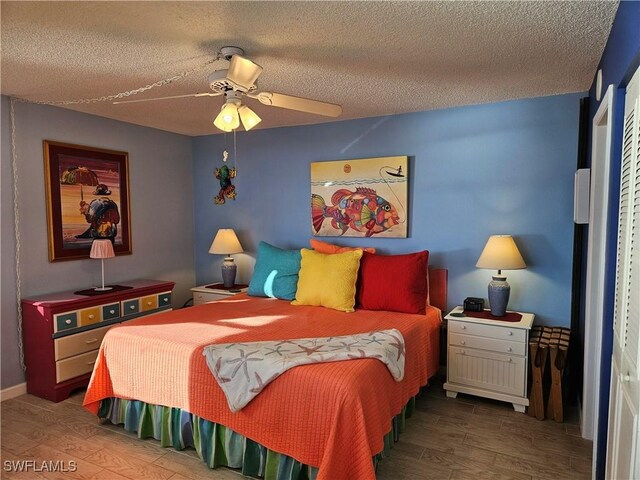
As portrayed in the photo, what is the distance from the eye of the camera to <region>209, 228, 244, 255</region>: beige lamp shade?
170 inches

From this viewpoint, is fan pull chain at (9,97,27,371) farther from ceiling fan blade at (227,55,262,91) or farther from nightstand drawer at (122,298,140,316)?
ceiling fan blade at (227,55,262,91)

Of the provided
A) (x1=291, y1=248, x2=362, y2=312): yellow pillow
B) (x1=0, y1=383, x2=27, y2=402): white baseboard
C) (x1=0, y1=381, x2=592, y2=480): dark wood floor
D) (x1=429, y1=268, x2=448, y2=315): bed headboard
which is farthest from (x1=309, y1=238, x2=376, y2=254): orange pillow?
(x1=0, y1=383, x2=27, y2=402): white baseboard

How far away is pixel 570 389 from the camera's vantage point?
3.04 meters

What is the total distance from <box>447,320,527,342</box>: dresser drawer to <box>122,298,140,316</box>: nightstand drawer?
273cm

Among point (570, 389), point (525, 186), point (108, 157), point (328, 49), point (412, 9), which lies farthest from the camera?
point (108, 157)

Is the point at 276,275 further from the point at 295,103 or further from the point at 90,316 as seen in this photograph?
the point at 295,103

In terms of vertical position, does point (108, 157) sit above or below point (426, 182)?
above

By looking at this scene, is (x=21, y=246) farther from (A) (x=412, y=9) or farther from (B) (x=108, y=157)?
(A) (x=412, y=9)

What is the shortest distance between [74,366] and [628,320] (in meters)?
A: 3.64

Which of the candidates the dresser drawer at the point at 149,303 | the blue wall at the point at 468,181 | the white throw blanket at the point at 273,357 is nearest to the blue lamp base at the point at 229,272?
the blue wall at the point at 468,181

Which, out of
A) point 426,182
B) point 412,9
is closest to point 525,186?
point 426,182

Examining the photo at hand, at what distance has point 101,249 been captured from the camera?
358 centimetres

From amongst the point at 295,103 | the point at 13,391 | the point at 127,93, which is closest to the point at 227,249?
the point at 127,93

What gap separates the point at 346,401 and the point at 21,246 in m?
2.94
